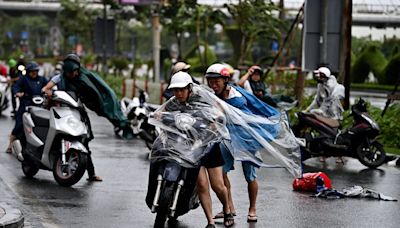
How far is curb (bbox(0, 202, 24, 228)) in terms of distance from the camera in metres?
9.77

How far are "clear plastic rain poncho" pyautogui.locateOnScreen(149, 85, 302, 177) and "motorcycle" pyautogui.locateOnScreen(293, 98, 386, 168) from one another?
5.88 meters

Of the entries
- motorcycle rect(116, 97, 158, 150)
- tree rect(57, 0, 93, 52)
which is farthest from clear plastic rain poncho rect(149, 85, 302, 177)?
tree rect(57, 0, 93, 52)

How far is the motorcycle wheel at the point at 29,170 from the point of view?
1418 centimetres

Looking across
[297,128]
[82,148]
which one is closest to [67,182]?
[82,148]

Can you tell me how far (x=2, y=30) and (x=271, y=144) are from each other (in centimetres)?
8993

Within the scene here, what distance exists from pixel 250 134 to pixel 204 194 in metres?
1.08

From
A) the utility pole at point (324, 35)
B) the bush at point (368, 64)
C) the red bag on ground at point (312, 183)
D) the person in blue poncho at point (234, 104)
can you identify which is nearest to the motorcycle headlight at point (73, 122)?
the red bag on ground at point (312, 183)

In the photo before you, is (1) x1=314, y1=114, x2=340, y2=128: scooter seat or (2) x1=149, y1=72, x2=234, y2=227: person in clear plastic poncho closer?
(2) x1=149, y1=72, x2=234, y2=227: person in clear plastic poncho

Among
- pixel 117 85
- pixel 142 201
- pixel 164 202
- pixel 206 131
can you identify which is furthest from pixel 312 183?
pixel 117 85

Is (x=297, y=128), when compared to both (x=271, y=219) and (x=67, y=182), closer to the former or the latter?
(x=67, y=182)

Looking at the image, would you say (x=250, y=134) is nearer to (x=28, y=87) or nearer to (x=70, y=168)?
(x=70, y=168)

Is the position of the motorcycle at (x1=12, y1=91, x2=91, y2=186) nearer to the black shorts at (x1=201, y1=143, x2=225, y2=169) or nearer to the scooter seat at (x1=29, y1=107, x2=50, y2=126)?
the scooter seat at (x1=29, y1=107, x2=50, y2=126)

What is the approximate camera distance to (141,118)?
20781 millimetres

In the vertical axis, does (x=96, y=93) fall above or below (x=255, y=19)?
below
